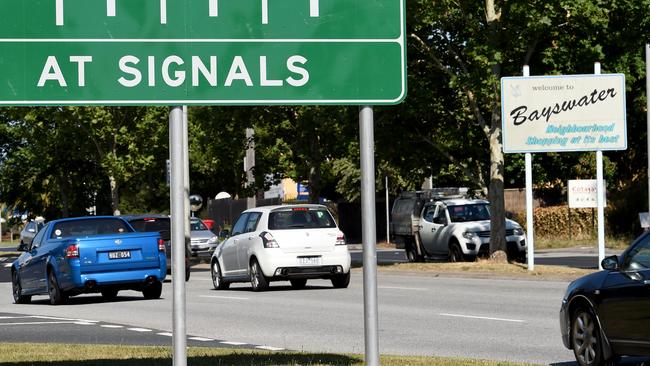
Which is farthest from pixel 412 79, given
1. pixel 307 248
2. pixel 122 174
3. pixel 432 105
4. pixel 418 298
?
pixel 122 174

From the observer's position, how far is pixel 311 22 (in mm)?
10789

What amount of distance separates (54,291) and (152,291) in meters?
1.98

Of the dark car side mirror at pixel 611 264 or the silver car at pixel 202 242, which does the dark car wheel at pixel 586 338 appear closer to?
the dark car side mirror at pixel 611 264

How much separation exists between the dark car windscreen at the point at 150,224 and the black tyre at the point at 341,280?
760 cm

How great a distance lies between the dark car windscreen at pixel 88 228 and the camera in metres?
26.2

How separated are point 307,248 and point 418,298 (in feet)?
10.6

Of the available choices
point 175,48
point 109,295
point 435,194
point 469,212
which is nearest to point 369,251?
point 175,48

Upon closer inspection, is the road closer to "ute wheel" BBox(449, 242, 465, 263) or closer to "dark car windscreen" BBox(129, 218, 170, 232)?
"dark car windscreen" BBox(129, 218, 170, 232)

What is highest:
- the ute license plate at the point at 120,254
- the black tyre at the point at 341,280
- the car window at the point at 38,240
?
the car window at the point at 38,240

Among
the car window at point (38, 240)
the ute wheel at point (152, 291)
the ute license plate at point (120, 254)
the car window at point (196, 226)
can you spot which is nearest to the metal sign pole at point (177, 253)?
the ute license plate at point (120, 254)

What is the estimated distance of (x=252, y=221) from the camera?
29156 millimetres

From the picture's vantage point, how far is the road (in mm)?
16094

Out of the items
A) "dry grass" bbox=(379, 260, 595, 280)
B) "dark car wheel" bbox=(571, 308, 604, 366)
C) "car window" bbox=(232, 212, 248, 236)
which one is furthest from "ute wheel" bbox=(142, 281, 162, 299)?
"dark car wheel" bbox=(571, 308, 604, 366)

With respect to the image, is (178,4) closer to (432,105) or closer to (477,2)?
(477,2)
